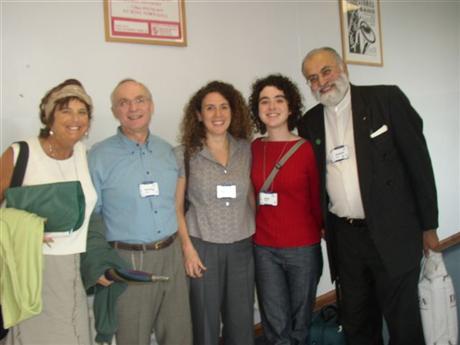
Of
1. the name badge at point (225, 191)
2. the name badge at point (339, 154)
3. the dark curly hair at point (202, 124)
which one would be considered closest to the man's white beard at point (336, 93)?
the name badge at point (339, 154)

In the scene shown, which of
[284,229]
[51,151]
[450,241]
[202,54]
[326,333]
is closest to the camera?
[51,151]

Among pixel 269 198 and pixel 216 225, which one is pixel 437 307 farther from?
pixel 216 225

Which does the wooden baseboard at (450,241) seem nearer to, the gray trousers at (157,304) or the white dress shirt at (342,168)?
the white dress shirt at (342,168)

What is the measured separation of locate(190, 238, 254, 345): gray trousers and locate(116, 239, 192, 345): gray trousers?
0.10m

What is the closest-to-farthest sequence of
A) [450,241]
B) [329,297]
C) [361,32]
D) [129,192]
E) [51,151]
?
[51,151] → [129,192] → [329,297] → [361,32] → [450,241]

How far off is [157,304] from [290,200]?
0.87 m

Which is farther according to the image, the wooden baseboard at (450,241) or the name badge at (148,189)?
the wooden baseboard at (450,241)

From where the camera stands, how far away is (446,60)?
190 inches

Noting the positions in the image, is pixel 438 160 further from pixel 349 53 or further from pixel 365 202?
pixel 365 202

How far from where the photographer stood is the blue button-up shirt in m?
1.81

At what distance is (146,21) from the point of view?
2.41 meters

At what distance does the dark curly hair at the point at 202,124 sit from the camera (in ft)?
Answer: 6.94

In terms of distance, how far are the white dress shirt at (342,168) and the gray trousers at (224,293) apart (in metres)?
0.55

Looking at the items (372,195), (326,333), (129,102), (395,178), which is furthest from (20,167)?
(326,333)
